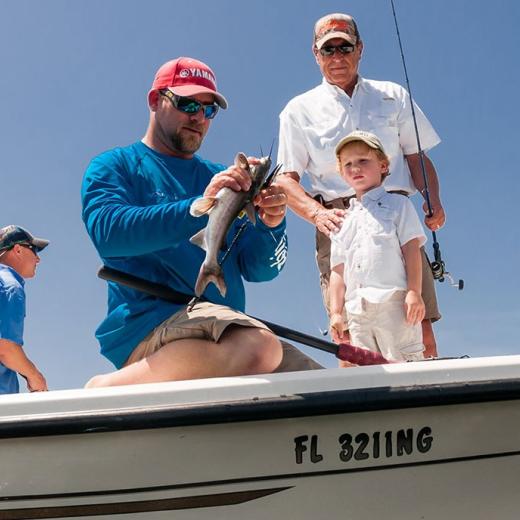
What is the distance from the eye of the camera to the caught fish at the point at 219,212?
9.46 ft

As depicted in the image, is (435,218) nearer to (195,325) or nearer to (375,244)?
(375,244)

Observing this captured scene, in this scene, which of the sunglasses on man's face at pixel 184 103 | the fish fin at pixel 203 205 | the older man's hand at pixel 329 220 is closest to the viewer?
the fish fin at pixel 203 205

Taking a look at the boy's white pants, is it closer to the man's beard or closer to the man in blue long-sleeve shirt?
the man in blue long-sleeve shirt

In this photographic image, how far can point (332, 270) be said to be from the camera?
472 cm

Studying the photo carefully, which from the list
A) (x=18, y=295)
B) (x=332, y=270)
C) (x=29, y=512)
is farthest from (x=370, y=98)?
(x=29, y=512)

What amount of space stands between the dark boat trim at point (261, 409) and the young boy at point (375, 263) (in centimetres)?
153

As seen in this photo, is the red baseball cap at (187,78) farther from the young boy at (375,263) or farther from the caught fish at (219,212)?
the young boy at (375,263)

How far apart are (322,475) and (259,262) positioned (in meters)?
1.31

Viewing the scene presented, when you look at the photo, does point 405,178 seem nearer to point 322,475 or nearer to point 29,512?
point 322,475

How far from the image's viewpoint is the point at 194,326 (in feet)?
10.1

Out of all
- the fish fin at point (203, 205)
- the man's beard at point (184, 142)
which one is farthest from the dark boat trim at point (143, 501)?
the man's beard at point (184, 142)

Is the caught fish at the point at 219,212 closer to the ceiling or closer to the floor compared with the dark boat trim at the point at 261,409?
closer to the ceiling

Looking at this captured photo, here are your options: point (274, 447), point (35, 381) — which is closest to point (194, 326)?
point (274, 447)

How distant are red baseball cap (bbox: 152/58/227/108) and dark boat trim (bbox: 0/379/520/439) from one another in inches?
67.0
